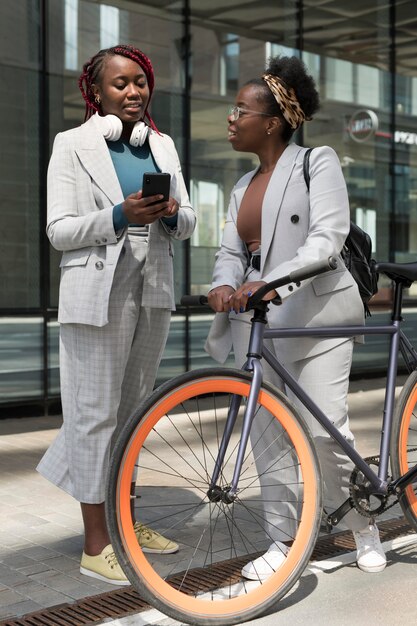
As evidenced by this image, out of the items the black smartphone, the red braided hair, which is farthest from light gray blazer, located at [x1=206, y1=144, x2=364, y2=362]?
the red braided hair

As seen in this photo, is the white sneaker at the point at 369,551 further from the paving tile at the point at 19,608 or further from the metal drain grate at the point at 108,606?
the paving tile at the point at 19,608

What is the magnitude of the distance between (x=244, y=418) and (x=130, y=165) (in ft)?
3.94

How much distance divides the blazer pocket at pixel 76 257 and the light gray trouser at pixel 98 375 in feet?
0.45

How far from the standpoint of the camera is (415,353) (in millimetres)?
3727

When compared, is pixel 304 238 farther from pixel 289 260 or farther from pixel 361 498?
pixel 361 498

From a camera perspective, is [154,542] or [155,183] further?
[154,542]

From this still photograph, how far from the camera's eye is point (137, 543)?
2.89 m

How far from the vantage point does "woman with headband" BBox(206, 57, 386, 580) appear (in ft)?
11.2

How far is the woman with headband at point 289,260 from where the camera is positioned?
11.2ft

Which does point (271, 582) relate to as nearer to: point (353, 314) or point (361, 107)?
point (353, 314)

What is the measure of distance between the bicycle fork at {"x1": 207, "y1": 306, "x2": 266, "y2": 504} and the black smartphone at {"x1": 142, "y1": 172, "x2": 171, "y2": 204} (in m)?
0.55

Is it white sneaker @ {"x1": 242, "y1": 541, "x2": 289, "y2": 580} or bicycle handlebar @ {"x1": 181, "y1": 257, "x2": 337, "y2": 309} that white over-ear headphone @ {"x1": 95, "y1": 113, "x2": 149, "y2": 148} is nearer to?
bicycle handlebar @ {"x1": 181, "y1": 257, "x2": 337, "y2": 309}

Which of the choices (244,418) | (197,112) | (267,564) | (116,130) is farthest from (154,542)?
(197,112)

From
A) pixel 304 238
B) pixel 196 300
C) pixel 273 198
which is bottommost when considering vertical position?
pixel 196 300
